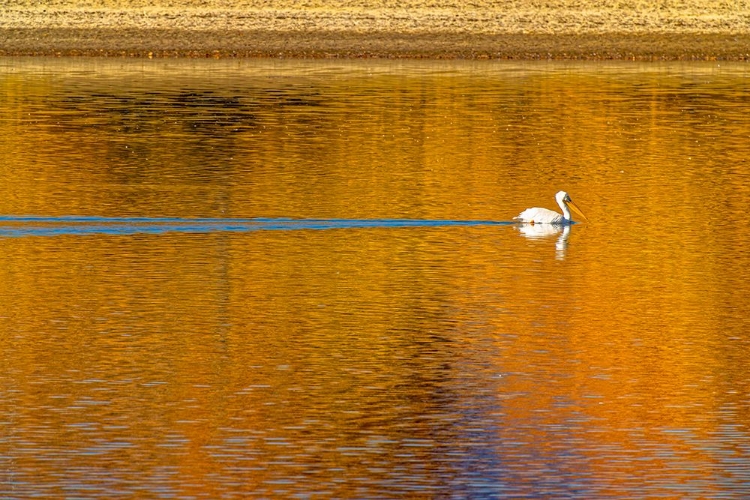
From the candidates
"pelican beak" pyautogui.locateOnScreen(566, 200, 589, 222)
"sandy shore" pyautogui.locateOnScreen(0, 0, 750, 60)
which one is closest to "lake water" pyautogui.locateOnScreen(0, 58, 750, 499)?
"pelican beak" pyautogui.locateOnScreen(566, 200, 589, 222)

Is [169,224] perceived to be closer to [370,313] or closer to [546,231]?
[546,231]

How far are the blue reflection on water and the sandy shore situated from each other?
35.3 metres

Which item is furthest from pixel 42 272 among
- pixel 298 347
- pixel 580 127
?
pixel 580 127

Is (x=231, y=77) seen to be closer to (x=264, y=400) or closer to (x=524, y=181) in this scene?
(x=524, y=181)

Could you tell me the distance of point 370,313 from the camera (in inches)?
652

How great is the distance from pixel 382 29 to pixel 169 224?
→ 38.8 meters

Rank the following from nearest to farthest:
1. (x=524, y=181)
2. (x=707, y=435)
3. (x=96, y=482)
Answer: (x=96, y=482)
(x=707, y=435)
(x=524, y=181)

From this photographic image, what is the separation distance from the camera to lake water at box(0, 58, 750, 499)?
11664 millimetres

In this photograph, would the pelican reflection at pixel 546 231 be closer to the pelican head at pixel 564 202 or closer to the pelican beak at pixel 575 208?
the pelican head at pixel 564 202

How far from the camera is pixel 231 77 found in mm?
49562

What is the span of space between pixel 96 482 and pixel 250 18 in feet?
168

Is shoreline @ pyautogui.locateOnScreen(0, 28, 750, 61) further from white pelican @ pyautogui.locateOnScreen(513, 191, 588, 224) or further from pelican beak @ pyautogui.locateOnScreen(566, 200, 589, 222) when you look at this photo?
white pelican @ pyautogui.locateOnScreen(513, 191, 588, 224)

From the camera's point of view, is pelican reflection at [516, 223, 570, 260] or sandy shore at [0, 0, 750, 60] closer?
pelican reflection at [516, 223, 570, 260]

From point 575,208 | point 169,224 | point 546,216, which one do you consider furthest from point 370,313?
point 575,208
